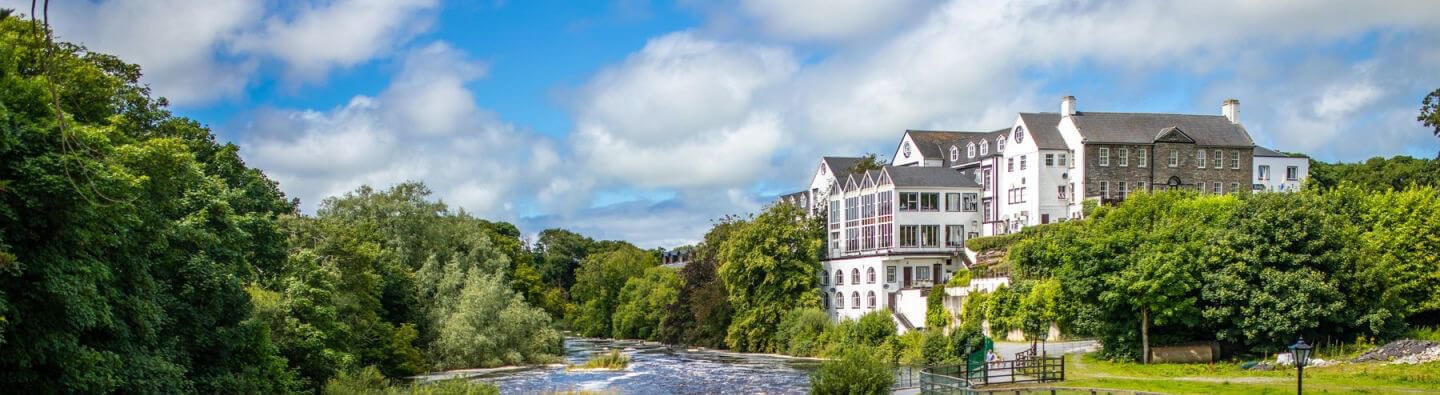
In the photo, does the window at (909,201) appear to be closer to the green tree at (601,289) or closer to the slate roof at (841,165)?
the slate roof at (841,165)

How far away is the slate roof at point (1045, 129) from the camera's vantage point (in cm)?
7562

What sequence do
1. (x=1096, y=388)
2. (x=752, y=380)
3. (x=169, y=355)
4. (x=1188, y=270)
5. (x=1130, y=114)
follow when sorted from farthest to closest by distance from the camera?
(x=1130, y=114) < (x=752, y=380) < (x=1188, y=270) < (x=1096, y=388) < (x=169, y=355)

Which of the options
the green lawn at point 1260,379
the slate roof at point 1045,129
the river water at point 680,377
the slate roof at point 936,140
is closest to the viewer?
the green lawn at point 1260,379

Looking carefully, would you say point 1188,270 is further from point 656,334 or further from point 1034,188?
point 656,334

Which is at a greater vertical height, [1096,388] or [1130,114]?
A: [1130,114]

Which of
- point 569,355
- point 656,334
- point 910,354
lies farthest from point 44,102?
point 656,334

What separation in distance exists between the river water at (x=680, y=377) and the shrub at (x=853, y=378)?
36.1 ft

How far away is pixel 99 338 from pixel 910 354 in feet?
149

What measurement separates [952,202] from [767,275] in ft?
46.2

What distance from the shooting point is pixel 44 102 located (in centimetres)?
2473

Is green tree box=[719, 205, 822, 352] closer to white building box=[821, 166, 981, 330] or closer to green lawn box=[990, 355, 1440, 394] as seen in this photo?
white building box=[821, 166, 981, 330]

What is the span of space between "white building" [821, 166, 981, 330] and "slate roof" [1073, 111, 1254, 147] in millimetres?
8988

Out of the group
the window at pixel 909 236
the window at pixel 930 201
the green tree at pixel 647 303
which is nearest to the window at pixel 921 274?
the window at pixel 909 236

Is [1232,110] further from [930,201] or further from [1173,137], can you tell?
[930,201]
